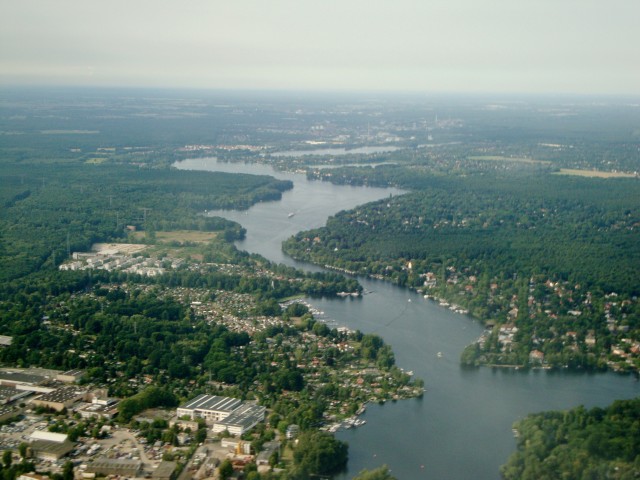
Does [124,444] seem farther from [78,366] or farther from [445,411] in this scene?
[445,411]

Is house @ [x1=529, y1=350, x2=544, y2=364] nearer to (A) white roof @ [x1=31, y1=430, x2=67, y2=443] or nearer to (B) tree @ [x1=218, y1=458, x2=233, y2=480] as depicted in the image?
(B) tree @ [x1=218, y1=458, x2=233, y2=480]

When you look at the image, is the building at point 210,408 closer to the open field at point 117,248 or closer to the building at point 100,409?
the building at point 100,409

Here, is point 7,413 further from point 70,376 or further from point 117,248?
point 117,248

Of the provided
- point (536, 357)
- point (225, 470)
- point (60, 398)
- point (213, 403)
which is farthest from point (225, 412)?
→ point (536, 357)

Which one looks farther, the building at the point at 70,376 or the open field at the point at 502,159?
the open field at the point at 502,159

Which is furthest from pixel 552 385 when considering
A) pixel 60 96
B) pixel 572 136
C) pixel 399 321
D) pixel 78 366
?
pixel 60 96

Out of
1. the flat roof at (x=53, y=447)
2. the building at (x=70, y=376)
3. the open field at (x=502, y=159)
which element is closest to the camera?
the flat roof at (x=53, y=447)

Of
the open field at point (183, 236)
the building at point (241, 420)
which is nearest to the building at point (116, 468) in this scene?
the building at point (241, 420)
